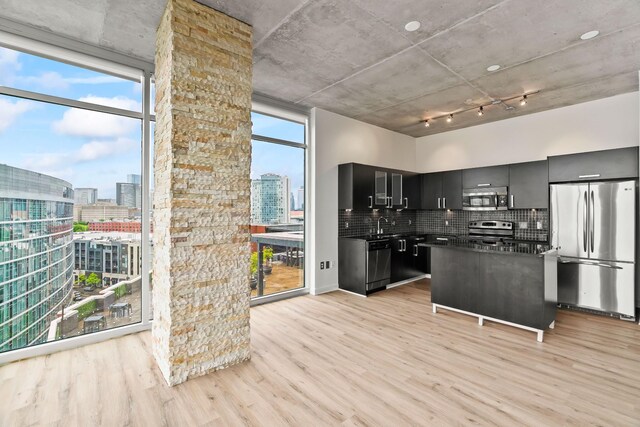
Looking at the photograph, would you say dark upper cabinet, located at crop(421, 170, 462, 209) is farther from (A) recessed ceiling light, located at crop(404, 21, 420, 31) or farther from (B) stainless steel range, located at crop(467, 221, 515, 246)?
(A) recessed ceiling light, located at crop(404, 21, 420, 31)

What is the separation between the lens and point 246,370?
104 inches

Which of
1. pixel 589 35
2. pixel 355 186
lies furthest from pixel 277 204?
pixel 589 35

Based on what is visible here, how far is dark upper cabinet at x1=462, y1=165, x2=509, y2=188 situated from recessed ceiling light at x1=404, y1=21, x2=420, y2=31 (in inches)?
134

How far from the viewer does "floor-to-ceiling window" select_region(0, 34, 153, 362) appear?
283 centimetres

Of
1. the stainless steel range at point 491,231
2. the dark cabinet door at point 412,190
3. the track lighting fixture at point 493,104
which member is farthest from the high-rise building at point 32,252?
the stainless steel range at point 491,231

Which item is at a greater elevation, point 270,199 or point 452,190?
point 452,190

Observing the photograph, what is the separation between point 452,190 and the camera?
5965mm

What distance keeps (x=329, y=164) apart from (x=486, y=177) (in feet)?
9.25

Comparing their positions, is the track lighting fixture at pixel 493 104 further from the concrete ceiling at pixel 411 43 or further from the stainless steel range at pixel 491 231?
the stainless steel range at pixel 491 231

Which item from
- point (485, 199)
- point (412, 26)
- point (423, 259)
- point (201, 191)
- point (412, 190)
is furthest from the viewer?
point (412, 190)

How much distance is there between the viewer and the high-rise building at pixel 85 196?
3209 millimetres

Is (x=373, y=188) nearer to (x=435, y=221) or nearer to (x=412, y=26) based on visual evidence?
(x=435, y=221)

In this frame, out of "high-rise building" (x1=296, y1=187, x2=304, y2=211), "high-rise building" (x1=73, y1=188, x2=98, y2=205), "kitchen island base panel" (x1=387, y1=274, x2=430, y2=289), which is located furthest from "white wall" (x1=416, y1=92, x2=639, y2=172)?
"high-rise building" (x1=73, y1=188, x2=98, y2=205)

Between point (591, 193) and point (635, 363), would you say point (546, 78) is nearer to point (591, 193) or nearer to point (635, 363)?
point (591, 193)
